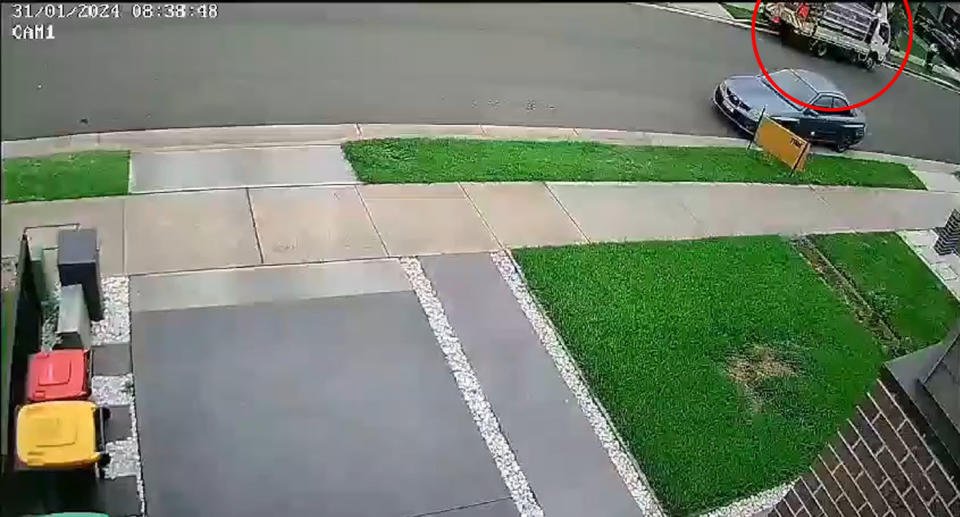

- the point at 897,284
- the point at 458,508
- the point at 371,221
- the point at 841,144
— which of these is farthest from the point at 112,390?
the point at 841,144

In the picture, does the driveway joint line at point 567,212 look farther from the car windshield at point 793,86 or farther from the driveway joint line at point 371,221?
the car windshield at point 793,86

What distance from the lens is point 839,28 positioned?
20.2 metres

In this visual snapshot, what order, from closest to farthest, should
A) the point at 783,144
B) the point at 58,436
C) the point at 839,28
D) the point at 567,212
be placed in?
the point at 58,436 → the point at 567,212 → the point at 783,144 → the point at 839,28

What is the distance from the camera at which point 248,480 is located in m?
7.33

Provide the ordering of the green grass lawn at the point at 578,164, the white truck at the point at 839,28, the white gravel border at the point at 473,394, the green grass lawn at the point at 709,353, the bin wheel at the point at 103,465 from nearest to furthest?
the bin wheel at the point at 103,465, the white gravel border at the point at 473,394, the green grass lawn at the point at 709,353, the green grass lawn at the point at 578,164, the white truck at the point at 839,28

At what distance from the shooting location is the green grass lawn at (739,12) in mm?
20922

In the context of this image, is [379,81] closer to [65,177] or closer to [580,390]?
[65,177]

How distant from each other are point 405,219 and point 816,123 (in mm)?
8577

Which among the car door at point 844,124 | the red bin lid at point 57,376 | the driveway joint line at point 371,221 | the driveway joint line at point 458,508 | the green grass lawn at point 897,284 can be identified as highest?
the red bin lid at point 57,376

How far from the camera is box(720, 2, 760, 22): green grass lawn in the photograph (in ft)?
68.6

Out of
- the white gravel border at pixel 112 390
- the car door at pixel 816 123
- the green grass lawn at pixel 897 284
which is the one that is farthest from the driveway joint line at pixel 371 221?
the car door at pixel 816 123

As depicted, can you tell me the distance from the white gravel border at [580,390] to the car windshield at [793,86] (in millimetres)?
8306

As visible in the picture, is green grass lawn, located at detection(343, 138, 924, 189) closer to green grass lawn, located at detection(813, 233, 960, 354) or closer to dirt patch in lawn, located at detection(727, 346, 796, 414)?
green grass lawn, located at detection(813, 233, 960, 354)

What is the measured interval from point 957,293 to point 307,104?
916 cm
